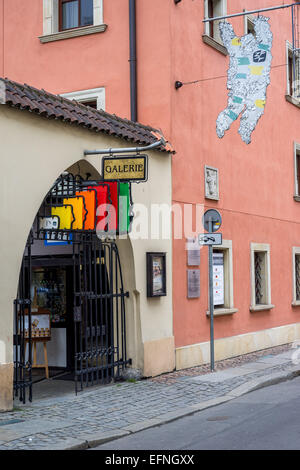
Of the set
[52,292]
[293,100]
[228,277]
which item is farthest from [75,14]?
[293,100]

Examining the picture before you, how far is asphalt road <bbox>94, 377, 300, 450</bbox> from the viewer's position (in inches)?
267

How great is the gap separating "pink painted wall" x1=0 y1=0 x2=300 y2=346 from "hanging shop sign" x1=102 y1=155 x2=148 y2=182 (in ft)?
8.84

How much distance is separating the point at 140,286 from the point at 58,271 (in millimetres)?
1892

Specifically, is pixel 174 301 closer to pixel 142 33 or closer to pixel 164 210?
pixel 164 210

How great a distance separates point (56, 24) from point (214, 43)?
11.2ft

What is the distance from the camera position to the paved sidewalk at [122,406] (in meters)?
7.30

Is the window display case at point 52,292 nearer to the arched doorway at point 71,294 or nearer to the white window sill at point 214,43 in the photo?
the arched doorway at point 71,294

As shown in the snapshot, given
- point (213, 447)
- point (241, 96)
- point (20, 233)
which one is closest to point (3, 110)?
point (20, 233)

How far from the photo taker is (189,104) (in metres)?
13.4

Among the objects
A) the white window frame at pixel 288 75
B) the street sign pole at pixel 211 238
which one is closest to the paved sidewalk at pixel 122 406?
the street sign pole at pixel 211 238

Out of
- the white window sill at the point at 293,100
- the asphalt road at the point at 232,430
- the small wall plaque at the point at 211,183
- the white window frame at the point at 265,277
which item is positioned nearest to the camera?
the asphalt road at the point at 232,430

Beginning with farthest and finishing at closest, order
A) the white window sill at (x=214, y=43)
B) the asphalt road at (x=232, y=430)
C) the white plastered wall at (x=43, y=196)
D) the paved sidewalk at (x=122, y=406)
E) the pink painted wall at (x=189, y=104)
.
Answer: the white window sill at (x=214, y=43)
the pink painted wall at (x=189, y=104)
the white plastered wall at (x=43, y=196)
the paved sidewalk at (x=122, y=406)
the asphalt road at (x=232, y=430)

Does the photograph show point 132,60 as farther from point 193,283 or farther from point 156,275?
point 193,283

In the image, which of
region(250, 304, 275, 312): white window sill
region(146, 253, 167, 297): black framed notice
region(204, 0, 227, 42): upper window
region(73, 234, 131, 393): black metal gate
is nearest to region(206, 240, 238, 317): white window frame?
region(250, 304, 275, 312): white window sill
